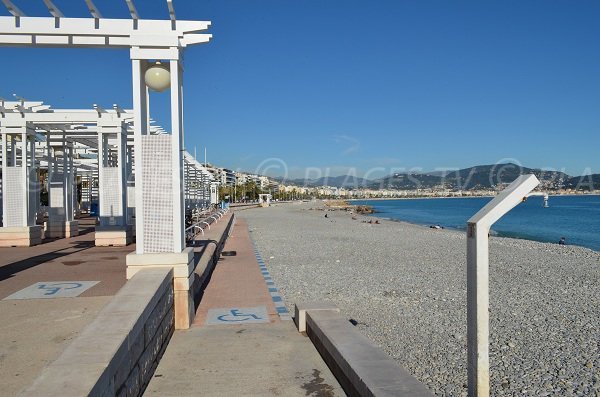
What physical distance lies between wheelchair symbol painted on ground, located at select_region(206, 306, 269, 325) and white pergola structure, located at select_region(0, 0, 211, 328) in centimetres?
59

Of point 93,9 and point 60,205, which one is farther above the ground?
point 93,9

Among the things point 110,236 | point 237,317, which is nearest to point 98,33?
point 237,317

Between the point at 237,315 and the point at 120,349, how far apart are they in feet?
12.3

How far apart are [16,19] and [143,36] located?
153 centimetres

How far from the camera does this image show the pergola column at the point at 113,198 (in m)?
13.1

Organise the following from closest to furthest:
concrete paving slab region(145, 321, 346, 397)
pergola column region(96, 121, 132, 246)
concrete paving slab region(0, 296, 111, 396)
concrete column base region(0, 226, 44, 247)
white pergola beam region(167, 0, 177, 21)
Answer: concrete paving slab region(0, 296, 111, 396)
concrete paving slab region(145, 321, 346, 397)
white pergola beam region(167, 0, 177, 21)
concrete column base region(0, 226, 44, 247)
pergola column region(96, 121, 132, 246)

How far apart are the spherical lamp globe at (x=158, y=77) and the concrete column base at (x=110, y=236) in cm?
806

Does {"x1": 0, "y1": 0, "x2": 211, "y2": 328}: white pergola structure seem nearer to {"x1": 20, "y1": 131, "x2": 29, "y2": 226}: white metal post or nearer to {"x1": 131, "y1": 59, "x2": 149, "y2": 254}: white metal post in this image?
{"x1": 131, "y1": 59, "x2": 149, "y2": 254}: white metal post

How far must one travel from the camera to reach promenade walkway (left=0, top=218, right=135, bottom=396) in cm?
371

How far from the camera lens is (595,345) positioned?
22.7ft

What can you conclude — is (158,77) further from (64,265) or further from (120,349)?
(64,265)

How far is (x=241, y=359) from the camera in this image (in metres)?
4.82

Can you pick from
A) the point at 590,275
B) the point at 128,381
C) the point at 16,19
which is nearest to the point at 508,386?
the point at 128,381

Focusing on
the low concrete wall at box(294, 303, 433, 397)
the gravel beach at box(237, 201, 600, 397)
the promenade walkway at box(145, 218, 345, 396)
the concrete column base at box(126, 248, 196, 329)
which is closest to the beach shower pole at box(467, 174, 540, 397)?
the low concrete wall at box(294, 303, 433, 397)
